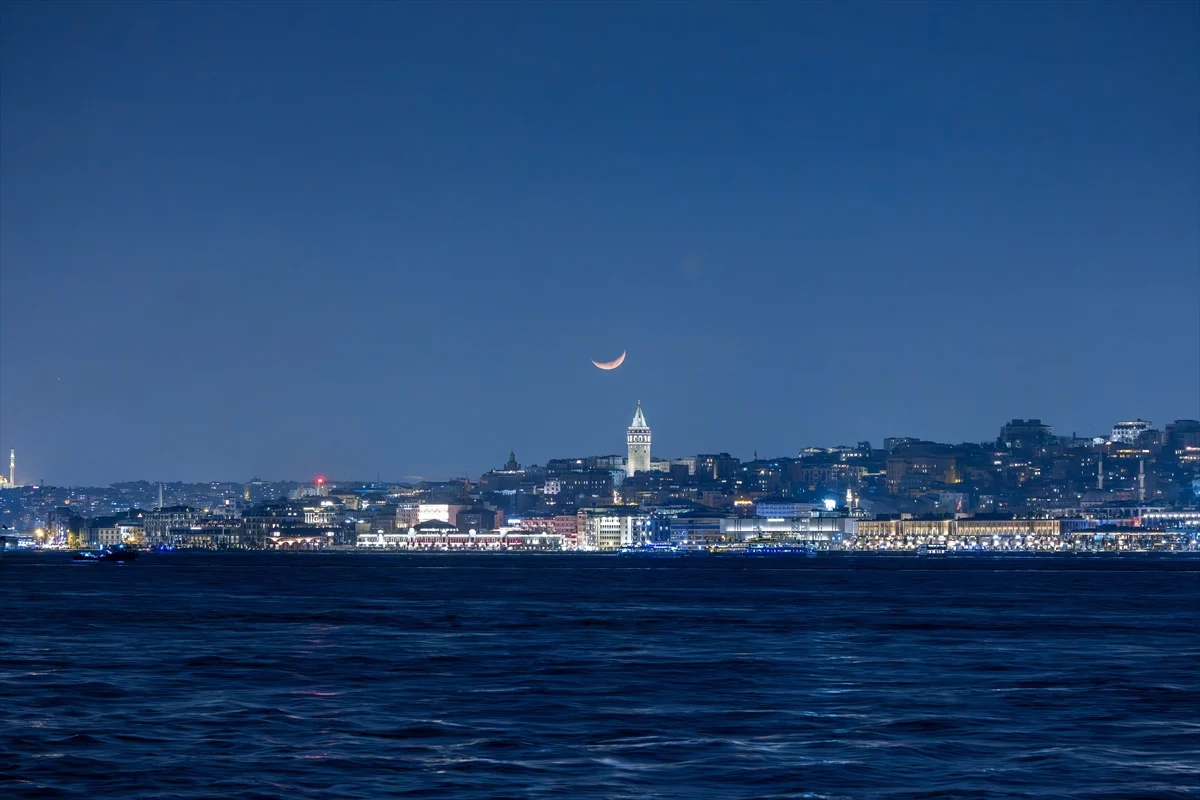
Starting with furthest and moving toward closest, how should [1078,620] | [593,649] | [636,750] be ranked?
[1078,620] < [593,649] < [636,750]

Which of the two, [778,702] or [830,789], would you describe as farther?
[778,702]

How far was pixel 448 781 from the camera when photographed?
62.3 ft

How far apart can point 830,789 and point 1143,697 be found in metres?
10.7

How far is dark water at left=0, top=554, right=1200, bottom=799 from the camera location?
19234 mm

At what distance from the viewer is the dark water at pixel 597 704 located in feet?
63.1

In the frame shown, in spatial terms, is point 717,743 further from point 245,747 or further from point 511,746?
point 245,747

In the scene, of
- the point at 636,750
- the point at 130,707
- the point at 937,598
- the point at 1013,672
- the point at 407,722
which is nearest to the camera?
the point at 636,750

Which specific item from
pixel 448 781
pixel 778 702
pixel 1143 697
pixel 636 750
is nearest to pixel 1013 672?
pixel 1143 697

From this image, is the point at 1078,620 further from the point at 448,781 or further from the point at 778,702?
the point at 448,781

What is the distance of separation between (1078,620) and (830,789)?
32.6 m

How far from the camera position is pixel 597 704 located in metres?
26.1

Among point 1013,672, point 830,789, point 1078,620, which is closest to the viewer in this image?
point 830,789

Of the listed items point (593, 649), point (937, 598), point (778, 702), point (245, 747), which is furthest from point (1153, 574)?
point (245, 747)

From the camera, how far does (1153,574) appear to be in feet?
343
